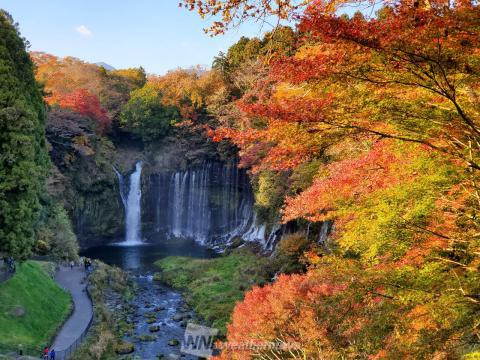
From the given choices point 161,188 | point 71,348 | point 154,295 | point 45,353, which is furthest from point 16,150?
point 161,188

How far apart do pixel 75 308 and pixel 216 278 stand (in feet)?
32.5

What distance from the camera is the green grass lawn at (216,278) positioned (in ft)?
72.8

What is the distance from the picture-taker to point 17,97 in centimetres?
1698

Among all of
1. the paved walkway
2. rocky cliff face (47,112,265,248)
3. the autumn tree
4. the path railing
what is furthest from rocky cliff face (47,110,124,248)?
the path railing

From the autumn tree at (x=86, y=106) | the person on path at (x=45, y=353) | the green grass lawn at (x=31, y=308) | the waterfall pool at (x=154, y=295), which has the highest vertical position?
the autumn tree at (x=86, y=106)

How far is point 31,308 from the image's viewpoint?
18.1 metres

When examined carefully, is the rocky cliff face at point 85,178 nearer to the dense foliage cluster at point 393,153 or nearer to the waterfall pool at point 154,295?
the waterfall pool at point 154,295

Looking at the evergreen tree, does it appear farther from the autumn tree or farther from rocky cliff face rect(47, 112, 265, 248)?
the autumn tree

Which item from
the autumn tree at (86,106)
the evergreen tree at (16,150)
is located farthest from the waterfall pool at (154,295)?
the autumn tree at (86,106)

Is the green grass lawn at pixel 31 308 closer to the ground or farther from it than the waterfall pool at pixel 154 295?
farther from it

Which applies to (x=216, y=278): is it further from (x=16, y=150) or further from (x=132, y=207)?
(x=132, y=207)

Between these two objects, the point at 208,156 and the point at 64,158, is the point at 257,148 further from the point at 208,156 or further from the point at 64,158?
the point at 64,158

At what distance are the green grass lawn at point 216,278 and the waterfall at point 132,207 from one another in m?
9.02

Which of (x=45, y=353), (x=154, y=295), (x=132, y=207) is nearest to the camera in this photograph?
(x=45, y=353)
